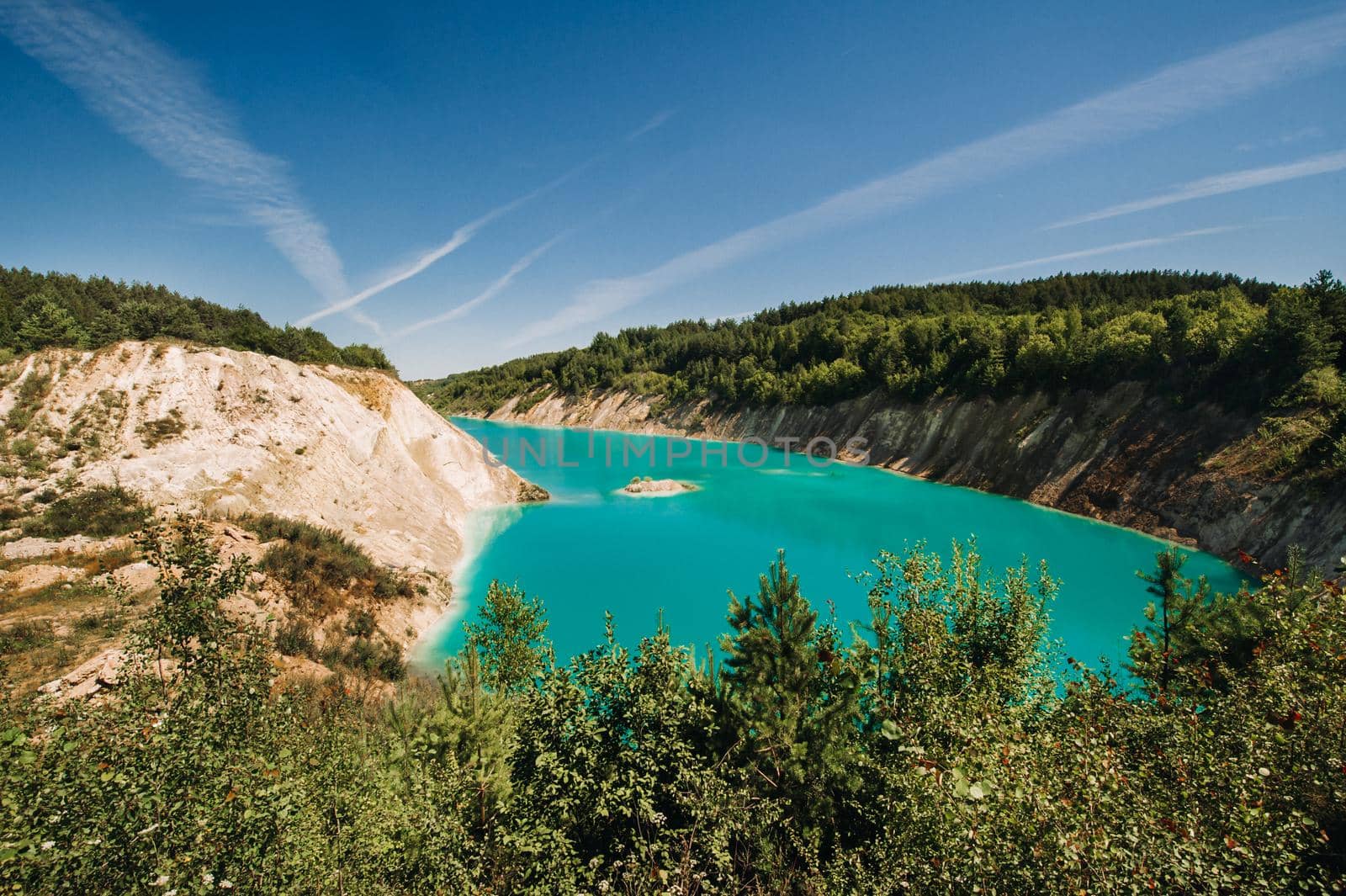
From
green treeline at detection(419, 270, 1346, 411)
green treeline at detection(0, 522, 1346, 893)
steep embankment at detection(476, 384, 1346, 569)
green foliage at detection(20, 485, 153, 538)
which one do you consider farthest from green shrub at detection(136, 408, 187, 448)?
green treeline at detection(419, 270, 1346, 411)

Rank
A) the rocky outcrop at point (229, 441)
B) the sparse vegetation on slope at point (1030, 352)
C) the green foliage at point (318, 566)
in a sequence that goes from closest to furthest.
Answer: the green foliage at point (318, 566), the rocky outcrop at point (229, 441), the sparse vegetation on slope at point (1030, 352)

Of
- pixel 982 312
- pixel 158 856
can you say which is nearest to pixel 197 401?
pixel 158 856

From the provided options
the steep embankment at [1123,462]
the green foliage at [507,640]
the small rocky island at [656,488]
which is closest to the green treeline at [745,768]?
the green foliage at [507,640]

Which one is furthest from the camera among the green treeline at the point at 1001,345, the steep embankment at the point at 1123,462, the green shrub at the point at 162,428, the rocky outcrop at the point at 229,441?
the green treeline at the point at 1001,345

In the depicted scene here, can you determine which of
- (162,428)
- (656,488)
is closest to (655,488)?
(656,488)

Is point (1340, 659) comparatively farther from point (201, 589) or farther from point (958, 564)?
point (201, 589)

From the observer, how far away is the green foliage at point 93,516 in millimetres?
22547

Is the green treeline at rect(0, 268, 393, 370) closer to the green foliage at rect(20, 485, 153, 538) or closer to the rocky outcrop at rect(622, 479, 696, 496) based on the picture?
the green foliage at rect(20, 485, 153, 538)

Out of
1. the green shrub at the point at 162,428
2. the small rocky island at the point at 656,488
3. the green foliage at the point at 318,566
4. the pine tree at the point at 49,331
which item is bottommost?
the small rocky island at the point at 656,488

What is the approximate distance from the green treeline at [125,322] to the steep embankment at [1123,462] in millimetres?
64862

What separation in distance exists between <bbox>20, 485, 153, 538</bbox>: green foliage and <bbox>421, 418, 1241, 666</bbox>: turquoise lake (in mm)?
14117

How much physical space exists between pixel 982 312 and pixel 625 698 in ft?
318

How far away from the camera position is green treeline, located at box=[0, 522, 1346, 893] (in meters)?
Result: 6.22

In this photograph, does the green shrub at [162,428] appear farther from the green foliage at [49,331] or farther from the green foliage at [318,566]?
the green foliage at [49,331]
